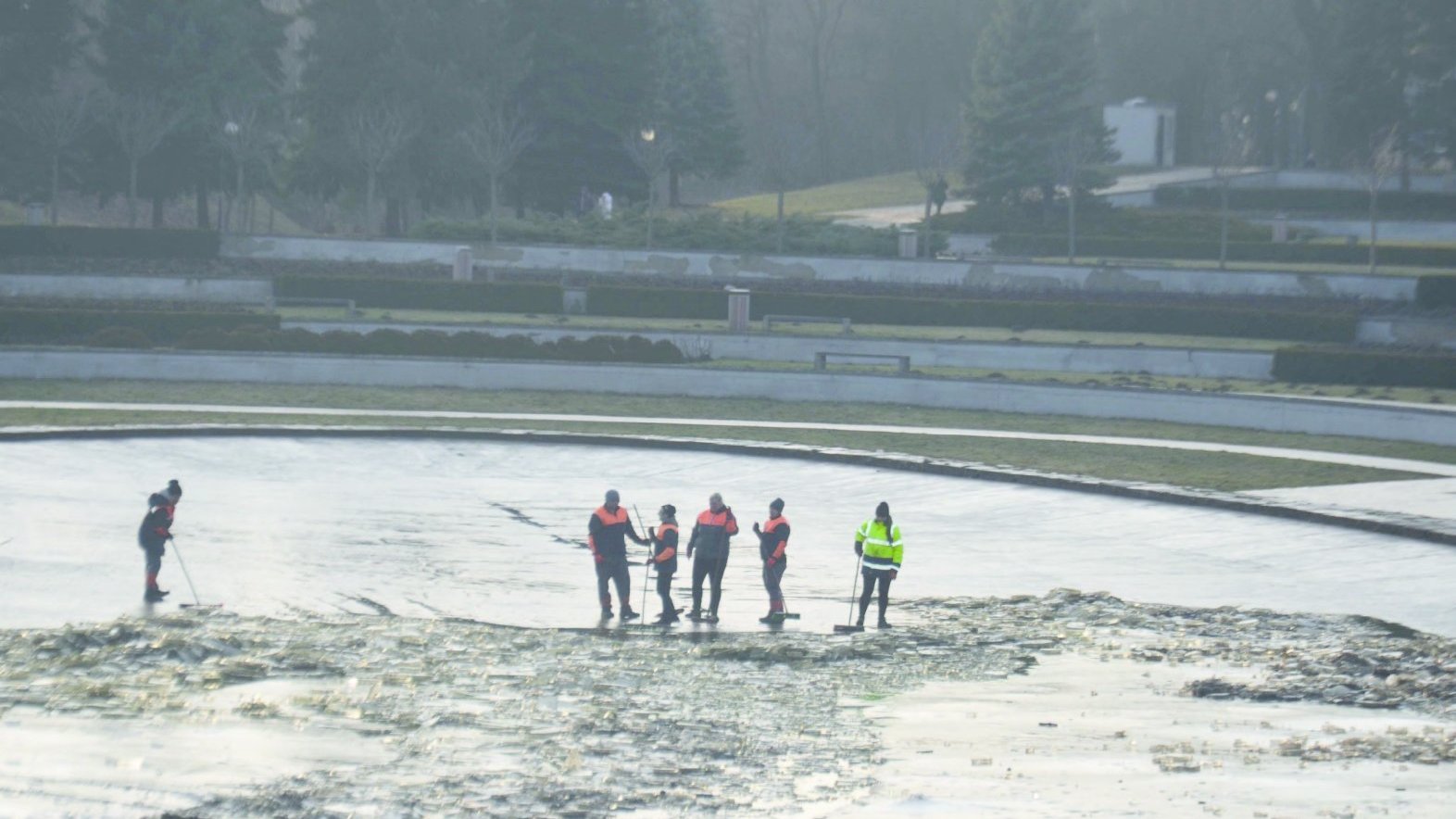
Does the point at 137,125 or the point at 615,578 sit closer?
the point at 615,578

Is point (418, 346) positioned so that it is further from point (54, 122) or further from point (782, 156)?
point (54, 122)

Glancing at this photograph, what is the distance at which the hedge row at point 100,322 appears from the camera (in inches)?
1362

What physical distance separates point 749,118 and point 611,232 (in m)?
41.0

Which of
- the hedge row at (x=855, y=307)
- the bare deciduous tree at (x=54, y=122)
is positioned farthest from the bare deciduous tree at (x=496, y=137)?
the bare deciduous tree at (x=54, y=122)

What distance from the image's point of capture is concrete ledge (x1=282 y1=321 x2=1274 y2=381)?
35.4 metres

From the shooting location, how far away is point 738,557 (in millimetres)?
19516

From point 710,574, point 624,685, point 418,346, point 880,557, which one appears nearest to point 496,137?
point 418,346

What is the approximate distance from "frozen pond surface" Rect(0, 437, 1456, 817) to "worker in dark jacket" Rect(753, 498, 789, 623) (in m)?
0.35

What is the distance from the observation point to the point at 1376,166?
156 ft

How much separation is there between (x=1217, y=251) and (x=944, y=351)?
15.5 m

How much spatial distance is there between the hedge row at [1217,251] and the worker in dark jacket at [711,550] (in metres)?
35.0

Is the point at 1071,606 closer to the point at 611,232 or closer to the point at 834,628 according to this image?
the point at 834,628

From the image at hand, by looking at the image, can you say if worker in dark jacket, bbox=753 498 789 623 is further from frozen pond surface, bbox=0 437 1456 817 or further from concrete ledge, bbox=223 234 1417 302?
concrete ledge, bbox=223 234 1417 302

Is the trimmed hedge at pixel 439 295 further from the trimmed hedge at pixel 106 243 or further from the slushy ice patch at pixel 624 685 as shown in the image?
the slushy ice patch at pixel 624 685
